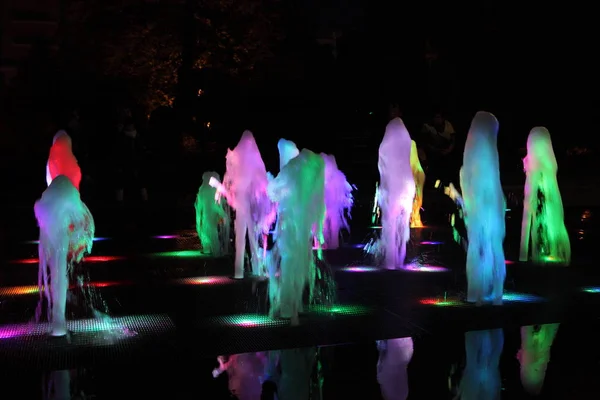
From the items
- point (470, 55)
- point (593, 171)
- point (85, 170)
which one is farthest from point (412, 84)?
point (85, 170)

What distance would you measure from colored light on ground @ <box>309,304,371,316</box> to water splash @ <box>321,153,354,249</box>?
13.7 feet

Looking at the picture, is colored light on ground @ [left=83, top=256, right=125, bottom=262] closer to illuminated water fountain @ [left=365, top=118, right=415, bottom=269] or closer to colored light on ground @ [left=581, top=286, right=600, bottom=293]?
illuminated water fountain @ [left=365, top=118, right=415, bottom=269]

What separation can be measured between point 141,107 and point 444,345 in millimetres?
23946

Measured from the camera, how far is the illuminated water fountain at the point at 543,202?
959 cm

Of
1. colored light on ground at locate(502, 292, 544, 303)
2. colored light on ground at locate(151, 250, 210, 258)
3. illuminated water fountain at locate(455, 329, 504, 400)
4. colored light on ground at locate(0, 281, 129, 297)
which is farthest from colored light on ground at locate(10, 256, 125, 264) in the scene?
illuminated water fountain at locate(455, 329, 504, 400)

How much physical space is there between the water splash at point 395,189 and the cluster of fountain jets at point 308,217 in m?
0.01

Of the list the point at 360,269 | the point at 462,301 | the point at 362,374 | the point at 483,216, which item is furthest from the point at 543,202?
the point at 362,374

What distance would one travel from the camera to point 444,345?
5883mm

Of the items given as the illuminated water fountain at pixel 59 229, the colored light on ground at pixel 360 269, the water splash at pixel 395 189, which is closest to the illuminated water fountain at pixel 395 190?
the water splash at pixel 395 189

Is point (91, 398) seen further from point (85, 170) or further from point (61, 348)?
point (85, 170)

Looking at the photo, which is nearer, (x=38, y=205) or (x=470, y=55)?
(x=38, y=205)

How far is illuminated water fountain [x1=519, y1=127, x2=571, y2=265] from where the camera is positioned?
378 inches

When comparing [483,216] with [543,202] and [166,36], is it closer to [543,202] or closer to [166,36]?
[543,202]

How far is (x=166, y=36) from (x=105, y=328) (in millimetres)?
19632
